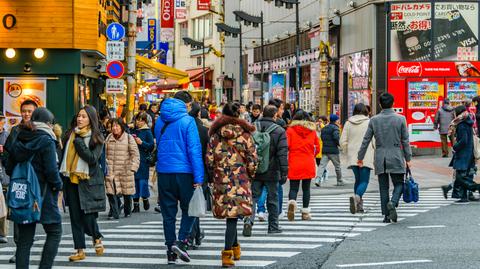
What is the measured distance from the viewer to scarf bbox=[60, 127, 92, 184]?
1209 centimetres

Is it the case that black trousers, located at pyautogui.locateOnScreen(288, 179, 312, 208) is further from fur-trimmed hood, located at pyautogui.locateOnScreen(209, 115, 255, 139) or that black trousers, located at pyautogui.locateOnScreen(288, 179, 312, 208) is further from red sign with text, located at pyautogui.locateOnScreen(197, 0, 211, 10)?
red sign with text, located at pyautogui.locateOnScreen(197, 0, 211, 10)

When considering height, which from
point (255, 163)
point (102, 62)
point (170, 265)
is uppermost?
point (102, 62)

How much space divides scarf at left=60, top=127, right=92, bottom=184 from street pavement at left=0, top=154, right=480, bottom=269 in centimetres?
101

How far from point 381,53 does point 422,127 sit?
3391 mm

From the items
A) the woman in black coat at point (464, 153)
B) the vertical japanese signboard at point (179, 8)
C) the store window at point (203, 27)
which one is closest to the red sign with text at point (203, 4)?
the vertical japanese signboard at point (179, 8)

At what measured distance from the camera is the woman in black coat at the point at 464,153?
1878 cm

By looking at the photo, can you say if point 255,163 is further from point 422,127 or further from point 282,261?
point 422,127

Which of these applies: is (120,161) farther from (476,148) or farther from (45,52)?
(45,52)

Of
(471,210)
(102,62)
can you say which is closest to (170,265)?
(471,210)

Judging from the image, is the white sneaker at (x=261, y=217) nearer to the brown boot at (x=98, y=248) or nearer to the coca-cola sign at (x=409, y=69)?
the brown boot at (x=98, y=248)

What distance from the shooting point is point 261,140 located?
562 inches

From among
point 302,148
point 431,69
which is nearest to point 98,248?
point 302,148

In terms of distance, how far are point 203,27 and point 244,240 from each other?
7983cm

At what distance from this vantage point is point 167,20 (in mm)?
82750
